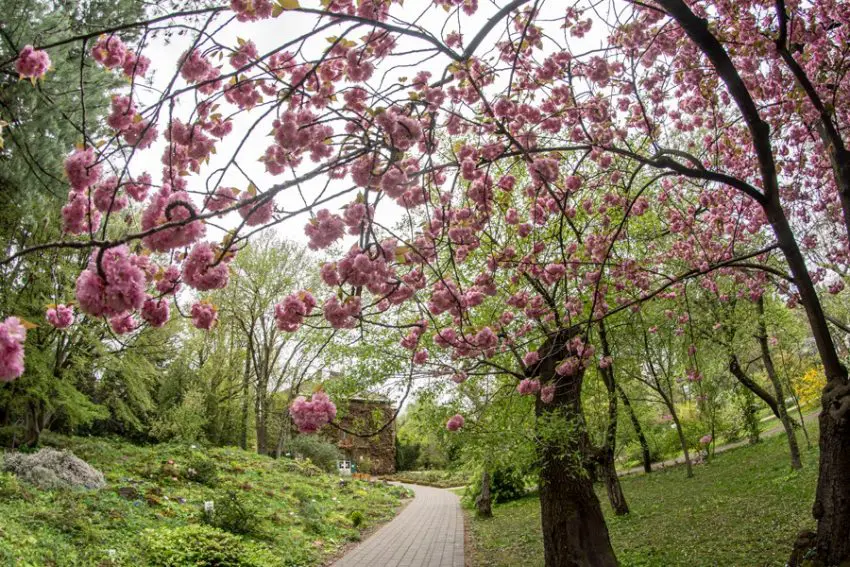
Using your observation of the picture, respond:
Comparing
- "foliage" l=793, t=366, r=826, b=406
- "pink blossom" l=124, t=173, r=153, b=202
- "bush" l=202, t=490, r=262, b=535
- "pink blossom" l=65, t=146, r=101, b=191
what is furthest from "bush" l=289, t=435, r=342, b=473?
"pink blossom" l=65, t=146, r=101, b=191

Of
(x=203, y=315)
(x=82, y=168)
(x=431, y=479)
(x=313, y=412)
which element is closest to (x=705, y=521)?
(x=313, y=412)

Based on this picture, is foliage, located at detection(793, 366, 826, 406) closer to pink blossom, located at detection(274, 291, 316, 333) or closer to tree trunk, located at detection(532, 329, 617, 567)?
tree trunk, located at detection(532, 329, 617, 567)

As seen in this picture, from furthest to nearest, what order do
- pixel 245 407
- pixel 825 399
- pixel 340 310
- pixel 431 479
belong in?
pixel 431 479 → pixel 245 407 → pixel 825 399 → pixel 340 310

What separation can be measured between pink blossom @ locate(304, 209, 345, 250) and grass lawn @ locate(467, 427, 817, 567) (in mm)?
5478

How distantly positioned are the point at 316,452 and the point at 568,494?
66.6 ft

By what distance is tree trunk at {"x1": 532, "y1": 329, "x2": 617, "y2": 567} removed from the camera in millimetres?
6350

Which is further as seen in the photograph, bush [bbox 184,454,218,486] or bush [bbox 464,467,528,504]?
bush [bbox 464,467,528,504]

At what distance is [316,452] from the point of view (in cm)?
2505

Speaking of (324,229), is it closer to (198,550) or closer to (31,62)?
(31,62)

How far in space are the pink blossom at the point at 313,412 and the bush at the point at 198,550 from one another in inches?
187

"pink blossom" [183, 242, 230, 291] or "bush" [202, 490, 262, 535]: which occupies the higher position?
"pink blossom" [183, 242, 230, 291]

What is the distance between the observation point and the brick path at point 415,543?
867cm

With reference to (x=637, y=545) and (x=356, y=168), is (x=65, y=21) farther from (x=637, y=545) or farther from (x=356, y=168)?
(x=637, y=545)

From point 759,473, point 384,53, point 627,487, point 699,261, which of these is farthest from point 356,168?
point 627,487
